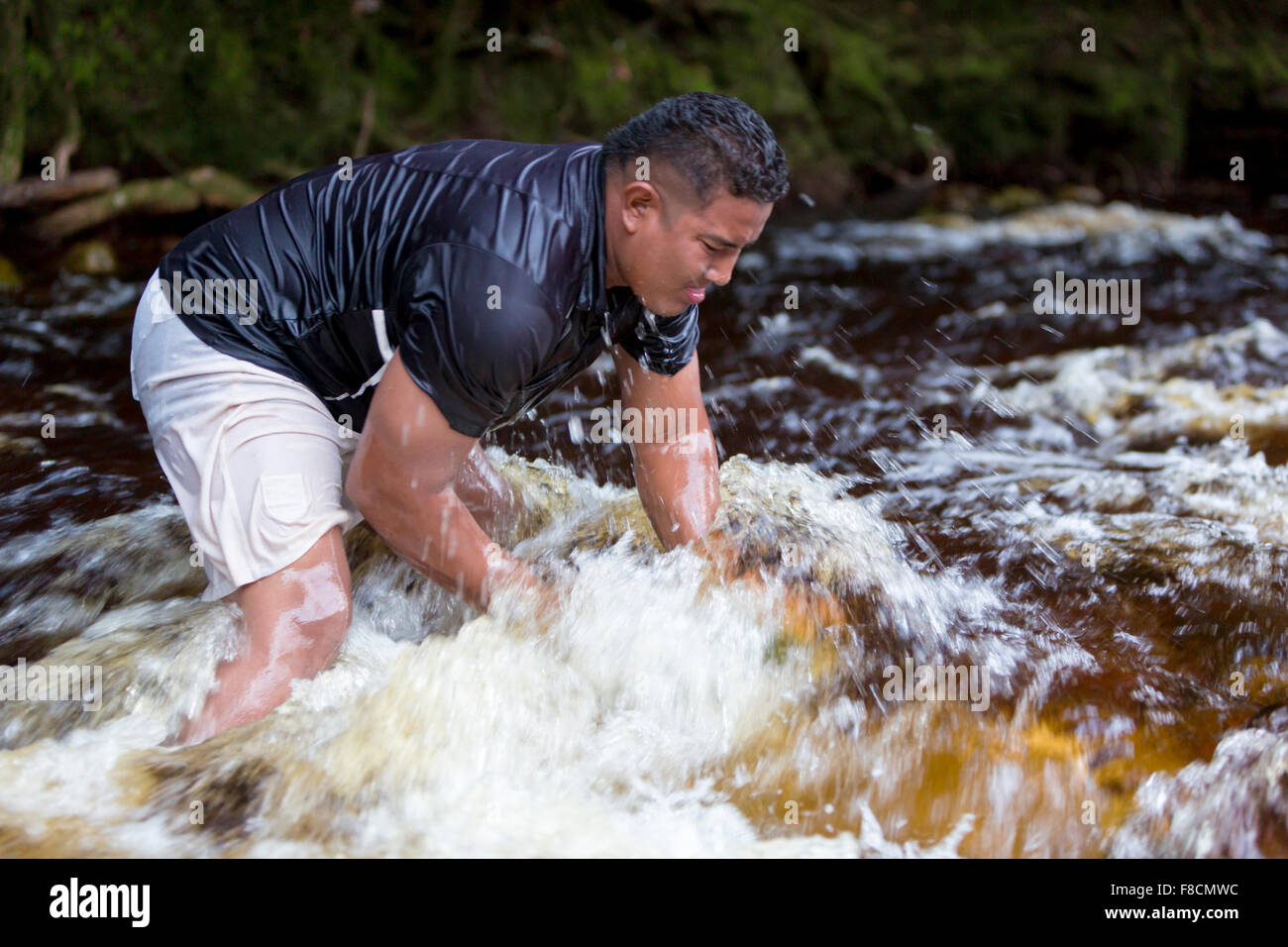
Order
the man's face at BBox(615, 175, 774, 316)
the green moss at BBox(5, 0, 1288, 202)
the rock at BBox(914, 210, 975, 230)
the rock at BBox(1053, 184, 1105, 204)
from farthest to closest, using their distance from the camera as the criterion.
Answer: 1. the rock at BBox(1053, 184, 1105, 204)
2. the rock at BBox(914, 210, 975, 230)
3. the green moss at BBox(5, 0, 1288, 202)
4. the man's face at BBox(615, 175, 774, 316)

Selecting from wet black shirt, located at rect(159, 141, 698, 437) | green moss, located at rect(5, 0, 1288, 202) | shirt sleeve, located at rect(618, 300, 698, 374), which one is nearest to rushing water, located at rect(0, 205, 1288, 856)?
shirt sleeve, located at rect(618, 300, 698, 374)

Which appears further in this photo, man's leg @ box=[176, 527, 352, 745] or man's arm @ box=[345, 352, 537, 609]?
man's leg @ box=[176, 527, 352, 745]

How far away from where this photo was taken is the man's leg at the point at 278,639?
2312mm

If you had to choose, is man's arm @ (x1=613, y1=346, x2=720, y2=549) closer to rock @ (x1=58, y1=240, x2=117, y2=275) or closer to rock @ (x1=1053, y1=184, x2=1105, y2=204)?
rock @ (x1=58, y1=240, x2=117, y2=275)

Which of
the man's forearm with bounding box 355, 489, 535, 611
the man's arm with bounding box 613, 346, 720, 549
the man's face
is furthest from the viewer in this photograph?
the man's arm with bounding box 613, 346, 720, 549

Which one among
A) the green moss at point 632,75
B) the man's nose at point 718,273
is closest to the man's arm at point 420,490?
the man's nose at point 718,273

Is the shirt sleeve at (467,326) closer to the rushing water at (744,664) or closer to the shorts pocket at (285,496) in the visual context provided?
the shorts pocket at (285,496)

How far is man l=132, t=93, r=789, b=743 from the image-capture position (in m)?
2.11

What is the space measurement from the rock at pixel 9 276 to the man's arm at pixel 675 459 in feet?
14.4

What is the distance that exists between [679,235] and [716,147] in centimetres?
18

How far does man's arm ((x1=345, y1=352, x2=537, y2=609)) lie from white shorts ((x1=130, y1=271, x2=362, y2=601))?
0.46ft

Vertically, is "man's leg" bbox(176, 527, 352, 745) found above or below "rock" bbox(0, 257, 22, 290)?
below
